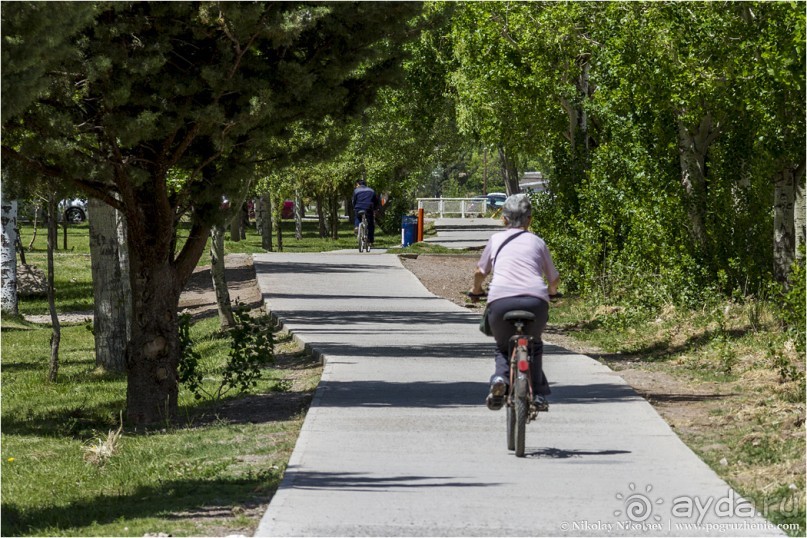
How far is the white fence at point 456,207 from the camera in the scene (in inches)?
2783

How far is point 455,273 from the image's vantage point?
95.9 feet

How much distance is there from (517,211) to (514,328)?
32.0 inches

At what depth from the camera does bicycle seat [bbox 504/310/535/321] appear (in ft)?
27.1

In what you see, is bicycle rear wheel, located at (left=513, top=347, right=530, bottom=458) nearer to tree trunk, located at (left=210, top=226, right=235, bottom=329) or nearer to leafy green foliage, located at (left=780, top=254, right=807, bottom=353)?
leafy green foliage, located at (left=780, top=254, right=807, bottom=353)

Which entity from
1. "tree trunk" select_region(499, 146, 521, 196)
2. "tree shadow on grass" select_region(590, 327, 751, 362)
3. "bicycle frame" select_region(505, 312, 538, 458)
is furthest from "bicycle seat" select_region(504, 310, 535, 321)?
"tree trunk" select_region(499, 146, 521, 196)

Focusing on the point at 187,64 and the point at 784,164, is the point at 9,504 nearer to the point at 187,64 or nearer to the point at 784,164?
the point at 187,64

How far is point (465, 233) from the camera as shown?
48625 mm

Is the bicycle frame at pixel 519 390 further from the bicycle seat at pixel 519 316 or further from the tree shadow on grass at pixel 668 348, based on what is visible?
the tree shadow on grass at pixel 668 348

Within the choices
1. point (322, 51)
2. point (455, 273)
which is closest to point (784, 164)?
point (322, 51)

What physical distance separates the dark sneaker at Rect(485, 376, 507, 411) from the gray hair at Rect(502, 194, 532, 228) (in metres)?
1.09

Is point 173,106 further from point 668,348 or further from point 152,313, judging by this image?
point 668,348

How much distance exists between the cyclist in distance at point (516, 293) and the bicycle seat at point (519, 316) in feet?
0.20

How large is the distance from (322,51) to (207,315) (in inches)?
501

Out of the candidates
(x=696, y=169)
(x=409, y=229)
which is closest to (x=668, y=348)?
(x=696, y=169)
